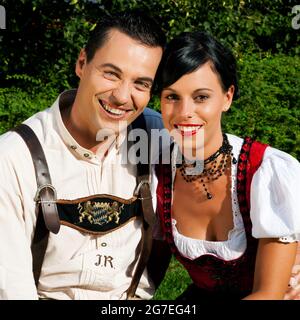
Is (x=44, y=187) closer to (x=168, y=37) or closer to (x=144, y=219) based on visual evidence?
(x=144, y=219)

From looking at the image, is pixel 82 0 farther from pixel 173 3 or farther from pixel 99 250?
pixel 99 250

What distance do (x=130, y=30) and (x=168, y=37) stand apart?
3.92 metres

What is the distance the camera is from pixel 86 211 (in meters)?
2.69

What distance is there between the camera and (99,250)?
2734 millimetres

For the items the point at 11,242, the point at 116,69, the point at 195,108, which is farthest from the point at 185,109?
the point at 11,242

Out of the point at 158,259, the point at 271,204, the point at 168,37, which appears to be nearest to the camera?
the point at 271,204

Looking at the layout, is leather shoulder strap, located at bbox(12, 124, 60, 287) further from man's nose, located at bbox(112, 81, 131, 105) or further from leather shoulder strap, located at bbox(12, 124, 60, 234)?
man's nose, located at bbox(112, 81, 131, 105)

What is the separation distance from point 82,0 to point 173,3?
3.34 feet

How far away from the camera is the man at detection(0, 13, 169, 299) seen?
101 inches

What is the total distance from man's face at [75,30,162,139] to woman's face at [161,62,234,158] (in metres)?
0.12

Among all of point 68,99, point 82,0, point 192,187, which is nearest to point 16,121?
point 82,0

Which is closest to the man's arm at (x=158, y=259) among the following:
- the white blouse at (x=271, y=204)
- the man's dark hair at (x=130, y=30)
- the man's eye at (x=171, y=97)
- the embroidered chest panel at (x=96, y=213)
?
the embroidered chest panel at (x=96, y=213)

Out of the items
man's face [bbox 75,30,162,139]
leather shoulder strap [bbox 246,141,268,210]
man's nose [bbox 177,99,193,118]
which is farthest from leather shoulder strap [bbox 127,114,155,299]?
leather shoulder strap [bbox 246,141,268,210]
